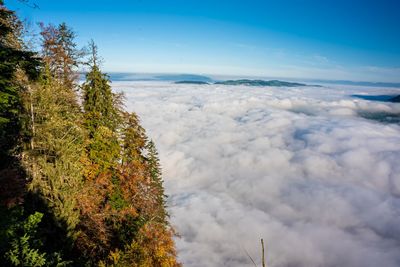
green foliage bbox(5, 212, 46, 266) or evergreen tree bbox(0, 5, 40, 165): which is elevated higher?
evergreen tree bbox(0, 5, 40, 165)

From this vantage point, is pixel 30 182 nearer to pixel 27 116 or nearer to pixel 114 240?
pixel 27 116

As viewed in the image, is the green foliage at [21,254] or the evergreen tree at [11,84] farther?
the evergreen tree at [11,84]

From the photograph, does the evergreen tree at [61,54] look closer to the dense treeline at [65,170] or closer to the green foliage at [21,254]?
the dense treeline at [65,170]

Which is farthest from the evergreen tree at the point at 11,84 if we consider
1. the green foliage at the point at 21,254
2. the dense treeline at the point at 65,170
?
the green foliage at the point at 21,254

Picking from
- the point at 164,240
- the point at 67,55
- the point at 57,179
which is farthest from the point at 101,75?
the point at 164,240

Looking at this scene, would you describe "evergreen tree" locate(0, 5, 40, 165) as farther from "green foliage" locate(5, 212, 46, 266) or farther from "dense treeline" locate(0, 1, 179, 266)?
"green foliage" locate(5, 212, 46, 266)

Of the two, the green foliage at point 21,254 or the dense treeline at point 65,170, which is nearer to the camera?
the green foliage at point 21,254

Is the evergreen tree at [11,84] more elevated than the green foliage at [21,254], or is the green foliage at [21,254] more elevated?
the evergreen tree at [11,84]

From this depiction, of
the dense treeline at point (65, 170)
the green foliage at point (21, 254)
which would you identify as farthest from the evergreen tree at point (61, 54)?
the green foliage at point (21, 254)

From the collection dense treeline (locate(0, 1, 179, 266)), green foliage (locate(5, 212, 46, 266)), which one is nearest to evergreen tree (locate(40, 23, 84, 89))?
dense treeline (locate(0, 1, 179, 266))
